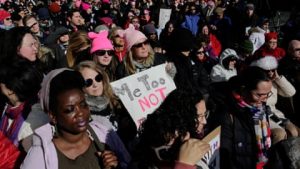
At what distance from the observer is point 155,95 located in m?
4.41

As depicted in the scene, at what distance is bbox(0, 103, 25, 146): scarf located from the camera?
133 inches

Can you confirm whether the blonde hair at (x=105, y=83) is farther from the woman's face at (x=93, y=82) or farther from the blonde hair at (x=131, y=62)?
the blonde hair at (x=131, y=62)

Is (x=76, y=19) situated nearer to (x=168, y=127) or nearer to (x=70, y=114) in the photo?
(x=70, y=114)

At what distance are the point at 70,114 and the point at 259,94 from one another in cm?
→ 193

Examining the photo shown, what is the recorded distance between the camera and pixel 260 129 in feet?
13.8

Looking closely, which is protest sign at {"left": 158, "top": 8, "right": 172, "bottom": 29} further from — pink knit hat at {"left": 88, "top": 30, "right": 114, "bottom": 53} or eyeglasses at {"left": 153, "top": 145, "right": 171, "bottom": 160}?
eyeglasses at {"left": 153, "top": 145, "right": 171, "bottom": 160}

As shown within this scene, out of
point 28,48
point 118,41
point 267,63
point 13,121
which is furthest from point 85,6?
point 13,121

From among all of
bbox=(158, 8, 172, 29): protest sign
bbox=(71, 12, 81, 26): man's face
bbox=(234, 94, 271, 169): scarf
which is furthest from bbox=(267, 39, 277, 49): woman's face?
bbox=(158, 8, 172, 29): protest sign

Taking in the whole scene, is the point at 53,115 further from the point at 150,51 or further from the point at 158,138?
the point at 150,51

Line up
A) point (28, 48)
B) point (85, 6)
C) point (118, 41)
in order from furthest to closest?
1. point (85, 6)
2. point (118, 41)
3. point (28, 48)

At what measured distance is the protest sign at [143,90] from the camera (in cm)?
417

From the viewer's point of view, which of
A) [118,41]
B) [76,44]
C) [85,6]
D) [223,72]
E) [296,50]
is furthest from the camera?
→ [85,6]

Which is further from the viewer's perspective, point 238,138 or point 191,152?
point 238,138

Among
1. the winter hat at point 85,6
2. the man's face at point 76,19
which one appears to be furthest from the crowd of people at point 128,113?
the winter hat at point 85,6
